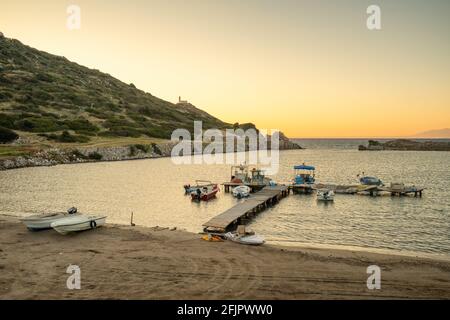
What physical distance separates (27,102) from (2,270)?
13311 centimetres

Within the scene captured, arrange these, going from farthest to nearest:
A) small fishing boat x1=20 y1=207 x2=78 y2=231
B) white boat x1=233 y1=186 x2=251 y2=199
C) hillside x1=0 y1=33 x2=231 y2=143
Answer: hillside x1=0 y1=33 x2=231 y2=143, white boat x1=233 y1=186 x2=251 y2=199, small fishing boat x1=20 y1=207 x2=78 y2=231

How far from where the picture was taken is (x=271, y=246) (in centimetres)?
2664

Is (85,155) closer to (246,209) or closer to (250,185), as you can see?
(250,185)

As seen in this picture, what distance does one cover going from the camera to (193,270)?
2005cm

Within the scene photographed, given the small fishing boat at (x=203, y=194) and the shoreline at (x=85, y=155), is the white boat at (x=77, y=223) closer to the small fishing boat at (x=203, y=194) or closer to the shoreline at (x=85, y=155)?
the small fishing boat at (x=203, y=194)

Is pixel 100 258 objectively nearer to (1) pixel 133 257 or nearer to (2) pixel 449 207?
(1) pixel 133 257

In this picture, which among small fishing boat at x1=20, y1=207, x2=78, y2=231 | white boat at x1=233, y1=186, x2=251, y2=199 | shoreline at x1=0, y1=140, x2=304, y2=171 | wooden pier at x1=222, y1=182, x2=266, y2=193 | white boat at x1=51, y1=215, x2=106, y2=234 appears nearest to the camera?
white boat at x1=51, y1=215, x2=106, y2=234

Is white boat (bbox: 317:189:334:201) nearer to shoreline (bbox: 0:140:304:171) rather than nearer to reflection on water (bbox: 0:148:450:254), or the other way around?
reflection on water (bbox: 0:148:450:254)

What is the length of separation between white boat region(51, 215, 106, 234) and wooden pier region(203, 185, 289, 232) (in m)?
8.58

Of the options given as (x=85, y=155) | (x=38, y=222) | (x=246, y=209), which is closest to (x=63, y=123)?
(x=85, y=155)

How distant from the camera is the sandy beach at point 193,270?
17138 millimetres

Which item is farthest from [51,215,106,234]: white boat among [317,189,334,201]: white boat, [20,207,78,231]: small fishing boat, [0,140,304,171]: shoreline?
[0,140,304,171]: shoreline

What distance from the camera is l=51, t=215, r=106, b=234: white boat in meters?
27.7
